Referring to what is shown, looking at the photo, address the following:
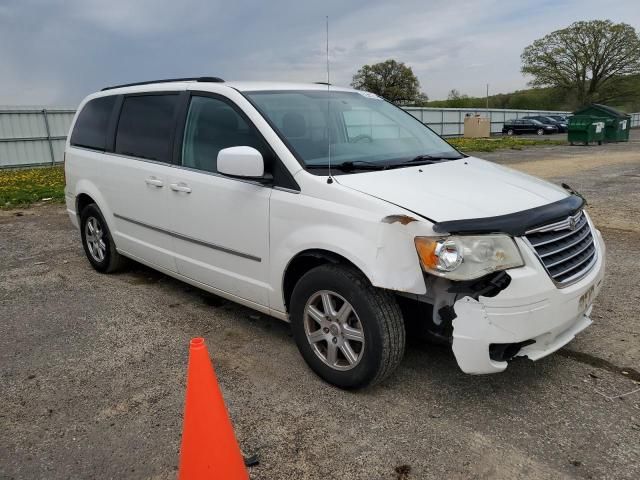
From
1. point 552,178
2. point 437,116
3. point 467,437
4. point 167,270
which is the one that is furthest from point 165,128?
point 437,116

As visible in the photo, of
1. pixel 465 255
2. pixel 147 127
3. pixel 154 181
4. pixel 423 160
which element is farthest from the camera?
pixel 147 127

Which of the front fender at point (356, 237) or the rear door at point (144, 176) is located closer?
the front fender at point (356, 237)

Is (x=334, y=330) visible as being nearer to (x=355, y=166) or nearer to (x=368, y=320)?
(x=368, y=320)

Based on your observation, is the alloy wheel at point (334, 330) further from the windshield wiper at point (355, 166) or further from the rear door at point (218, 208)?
the windshield wiper at point (355, 166)

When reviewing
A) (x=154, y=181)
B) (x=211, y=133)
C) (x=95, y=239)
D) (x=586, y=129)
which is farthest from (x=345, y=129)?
(x=586, y=129)

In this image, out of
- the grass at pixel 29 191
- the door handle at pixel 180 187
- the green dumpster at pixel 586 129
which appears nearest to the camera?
the door handle at pixel 180 187

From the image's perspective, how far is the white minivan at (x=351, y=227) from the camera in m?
2.63

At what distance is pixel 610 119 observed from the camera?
24.5 meters

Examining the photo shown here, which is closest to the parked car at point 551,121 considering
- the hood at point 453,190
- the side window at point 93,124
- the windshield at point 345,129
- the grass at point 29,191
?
the grass at point 29,191

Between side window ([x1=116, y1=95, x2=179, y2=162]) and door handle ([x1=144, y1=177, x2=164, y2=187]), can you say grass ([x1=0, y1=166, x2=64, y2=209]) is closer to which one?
side window ([x1=116, y1=95, x2=179, y2=162])

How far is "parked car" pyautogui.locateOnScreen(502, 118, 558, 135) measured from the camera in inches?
1421

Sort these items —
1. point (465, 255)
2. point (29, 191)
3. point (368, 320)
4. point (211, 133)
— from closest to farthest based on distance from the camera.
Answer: point (465, 255) → point (368, 320) → point (211, 133) → point (29, 191)

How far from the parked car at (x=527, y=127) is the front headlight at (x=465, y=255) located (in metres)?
37.1

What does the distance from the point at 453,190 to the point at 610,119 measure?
1004 inches
